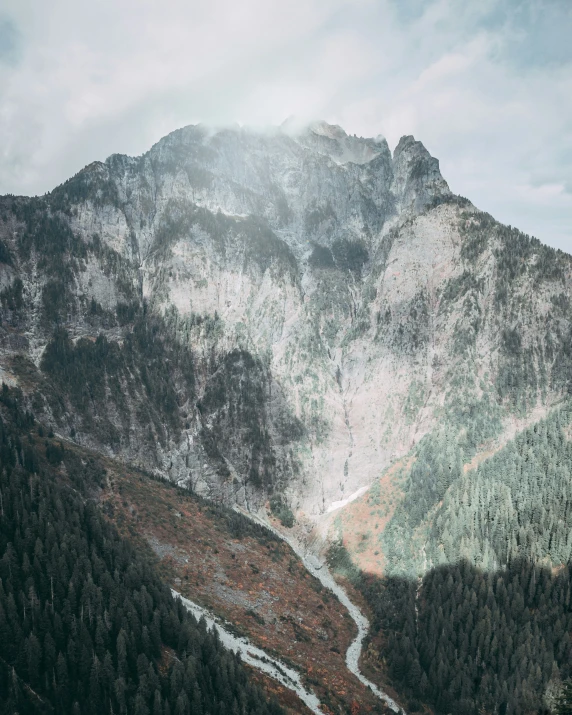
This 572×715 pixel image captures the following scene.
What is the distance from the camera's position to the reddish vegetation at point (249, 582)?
88200 millimetres

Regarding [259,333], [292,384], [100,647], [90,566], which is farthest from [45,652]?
[259,333]

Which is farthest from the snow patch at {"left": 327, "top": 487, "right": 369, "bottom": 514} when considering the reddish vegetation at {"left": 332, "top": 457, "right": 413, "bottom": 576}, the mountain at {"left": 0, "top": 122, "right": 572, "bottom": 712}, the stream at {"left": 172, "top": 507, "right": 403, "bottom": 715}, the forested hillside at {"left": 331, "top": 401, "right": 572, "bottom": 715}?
the stream at {"left": 172, "top": 507, "right": 403, "bottom": 715}

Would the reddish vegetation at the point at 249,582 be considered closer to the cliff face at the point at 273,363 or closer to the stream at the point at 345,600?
the stream at the point at 345,600

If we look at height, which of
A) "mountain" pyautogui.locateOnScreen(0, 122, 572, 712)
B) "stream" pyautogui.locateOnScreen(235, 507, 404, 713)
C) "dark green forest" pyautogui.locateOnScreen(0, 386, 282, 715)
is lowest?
"stream" pyautogui.locateOnScreen(235, 507, 404, 713)

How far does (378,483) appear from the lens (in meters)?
150

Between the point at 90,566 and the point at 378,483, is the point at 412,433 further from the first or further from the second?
the point at 90,566

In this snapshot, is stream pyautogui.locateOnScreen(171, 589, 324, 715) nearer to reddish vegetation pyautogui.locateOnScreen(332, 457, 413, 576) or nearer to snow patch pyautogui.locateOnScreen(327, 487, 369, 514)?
reddish vegetation pyautogui.locateOnScreen(332, 457, 413, 576)

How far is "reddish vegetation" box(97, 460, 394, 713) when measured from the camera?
88.2 meters

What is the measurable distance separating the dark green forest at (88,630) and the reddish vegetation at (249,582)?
1410 centimetres

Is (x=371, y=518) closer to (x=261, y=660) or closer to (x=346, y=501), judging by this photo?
(x=346, y=501)

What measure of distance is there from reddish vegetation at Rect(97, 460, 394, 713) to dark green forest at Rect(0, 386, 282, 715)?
14.1 m

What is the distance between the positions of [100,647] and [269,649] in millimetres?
33597

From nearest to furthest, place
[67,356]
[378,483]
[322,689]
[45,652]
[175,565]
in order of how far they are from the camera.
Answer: [45,652]
[322,689]
[175,565]
[378,483]
[67,356]

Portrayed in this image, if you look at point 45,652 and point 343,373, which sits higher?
point 343,373
